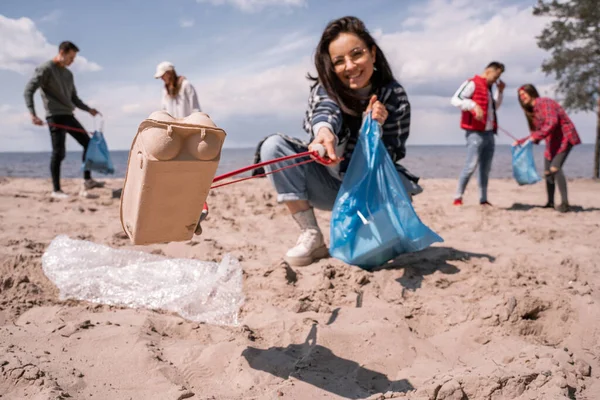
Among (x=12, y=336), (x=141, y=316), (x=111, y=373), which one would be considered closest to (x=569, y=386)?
(x=111, y=373)

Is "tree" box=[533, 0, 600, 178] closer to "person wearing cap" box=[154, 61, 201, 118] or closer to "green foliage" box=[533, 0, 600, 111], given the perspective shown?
"green foliage" box=[533, 0, 600, 111]

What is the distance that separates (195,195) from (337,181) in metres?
1.34

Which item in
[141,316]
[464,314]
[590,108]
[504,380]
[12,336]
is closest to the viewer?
[504,380]

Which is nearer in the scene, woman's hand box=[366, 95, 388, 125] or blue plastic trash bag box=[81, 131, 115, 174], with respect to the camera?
woman's hand box=[366, 95, 388, 125]

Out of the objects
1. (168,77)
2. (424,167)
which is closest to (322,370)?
(168,77)

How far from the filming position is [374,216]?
204 cm

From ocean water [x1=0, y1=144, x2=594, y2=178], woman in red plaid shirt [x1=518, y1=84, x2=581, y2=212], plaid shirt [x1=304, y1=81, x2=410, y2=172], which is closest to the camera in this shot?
plaid shirt [x1=304, y1=81, x2=410, y2=172]

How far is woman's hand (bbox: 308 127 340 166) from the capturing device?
175 centimetres

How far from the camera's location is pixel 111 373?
1198mm

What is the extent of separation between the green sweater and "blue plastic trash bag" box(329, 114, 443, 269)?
11.2 ft

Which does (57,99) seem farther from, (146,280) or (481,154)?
(481,154)

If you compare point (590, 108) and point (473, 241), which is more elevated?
point (590, 108)

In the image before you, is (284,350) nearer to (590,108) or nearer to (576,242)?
(576,242)

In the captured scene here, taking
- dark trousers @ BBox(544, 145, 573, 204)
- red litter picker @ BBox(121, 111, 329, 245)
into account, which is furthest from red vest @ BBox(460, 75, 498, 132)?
red litter picker @ BBox(121, 111, 329, 245)
